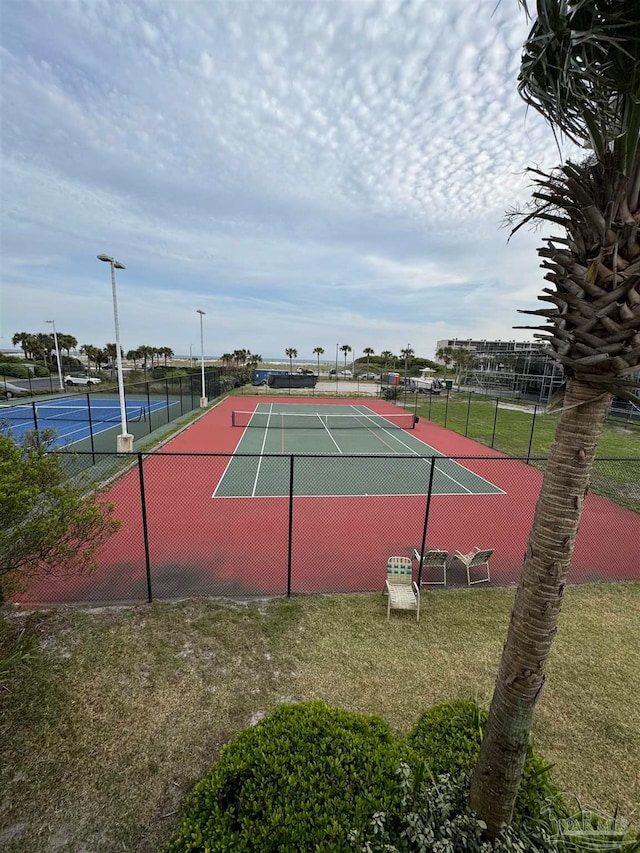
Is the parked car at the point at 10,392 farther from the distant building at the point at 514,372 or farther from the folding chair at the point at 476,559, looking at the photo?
the distant building at the point at 514,372

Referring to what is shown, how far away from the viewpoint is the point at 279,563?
8273mm

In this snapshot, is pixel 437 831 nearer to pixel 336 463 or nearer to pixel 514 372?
pixel 336 463

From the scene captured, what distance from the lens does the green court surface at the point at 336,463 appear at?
1312 cm

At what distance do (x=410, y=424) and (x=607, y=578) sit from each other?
17865mm

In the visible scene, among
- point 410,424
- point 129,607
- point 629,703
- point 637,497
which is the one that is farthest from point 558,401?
point 410,424

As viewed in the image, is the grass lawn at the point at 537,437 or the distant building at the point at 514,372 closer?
the grass lawn at the point at 537,437

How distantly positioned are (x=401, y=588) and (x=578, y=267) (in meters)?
6.19

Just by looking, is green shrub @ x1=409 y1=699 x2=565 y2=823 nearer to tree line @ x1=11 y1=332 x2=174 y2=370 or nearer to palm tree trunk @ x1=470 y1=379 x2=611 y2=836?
palm tree trunk @ x1=470 y1=379 x2=611 y2=836

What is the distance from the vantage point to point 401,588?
22.8 ft

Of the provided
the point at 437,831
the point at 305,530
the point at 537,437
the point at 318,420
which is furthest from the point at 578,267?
the point at 318,420

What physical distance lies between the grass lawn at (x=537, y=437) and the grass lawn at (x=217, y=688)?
3.55 meters

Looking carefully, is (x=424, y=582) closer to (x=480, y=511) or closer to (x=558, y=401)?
(x=480, y=511)

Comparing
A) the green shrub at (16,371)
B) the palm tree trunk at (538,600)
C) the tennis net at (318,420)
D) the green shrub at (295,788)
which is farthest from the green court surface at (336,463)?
the green shrub at (16,371)

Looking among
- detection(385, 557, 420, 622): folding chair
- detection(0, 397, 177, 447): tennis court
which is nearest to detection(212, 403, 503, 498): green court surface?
detection(385, 557, 420, 622): folding chair
